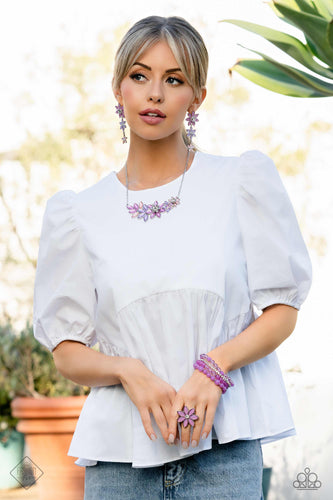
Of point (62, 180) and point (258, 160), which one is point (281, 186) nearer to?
point (258, 160)

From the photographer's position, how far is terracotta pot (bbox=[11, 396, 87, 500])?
3.23m

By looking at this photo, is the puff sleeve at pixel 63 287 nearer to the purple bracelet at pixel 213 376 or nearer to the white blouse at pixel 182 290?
the white blouse at pixel 182 290

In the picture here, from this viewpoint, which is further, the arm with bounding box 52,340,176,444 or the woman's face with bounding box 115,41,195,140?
the woman's face with bounding box 115,41,195,140

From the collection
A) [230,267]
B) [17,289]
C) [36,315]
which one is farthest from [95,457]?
[17,289]

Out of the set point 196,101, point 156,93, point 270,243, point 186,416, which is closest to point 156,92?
point 156,93

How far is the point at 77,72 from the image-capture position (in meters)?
4.85

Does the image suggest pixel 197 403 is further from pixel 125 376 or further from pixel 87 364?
pixel 87 364

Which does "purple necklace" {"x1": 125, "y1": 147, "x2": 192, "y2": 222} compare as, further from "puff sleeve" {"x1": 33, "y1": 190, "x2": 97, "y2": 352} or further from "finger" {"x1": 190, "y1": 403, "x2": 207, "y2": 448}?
"finger" {"x1": 190, "y1": 403, "x2": 207, "y2": 448}

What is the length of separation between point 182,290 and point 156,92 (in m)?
0.37

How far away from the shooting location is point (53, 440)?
3.34 meters

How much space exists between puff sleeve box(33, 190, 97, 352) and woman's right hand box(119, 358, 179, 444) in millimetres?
185

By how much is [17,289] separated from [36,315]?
3466 mm

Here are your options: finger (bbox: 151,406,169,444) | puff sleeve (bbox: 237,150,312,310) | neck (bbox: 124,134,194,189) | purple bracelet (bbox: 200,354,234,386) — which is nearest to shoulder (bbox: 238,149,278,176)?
puff sleeve (bbox: 237,150,312,310)

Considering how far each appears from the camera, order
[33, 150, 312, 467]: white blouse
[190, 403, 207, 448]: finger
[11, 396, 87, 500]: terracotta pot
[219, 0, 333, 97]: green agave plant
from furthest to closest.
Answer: [11, 396, 87, 500]: terracotta pot, [219, 0, 333, 97]: green agave plant, [33, 150, 312, 467]: white blouse, [190, 403, 207, 448]: finger
